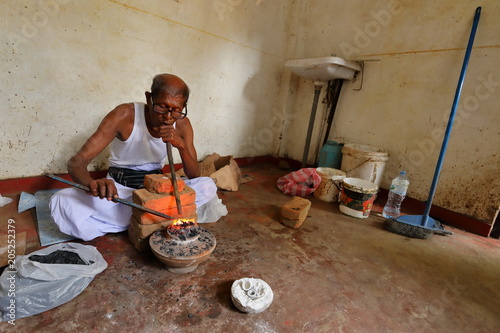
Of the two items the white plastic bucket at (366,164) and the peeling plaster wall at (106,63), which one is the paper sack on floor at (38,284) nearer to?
the peeling plaster wall at (106,63)

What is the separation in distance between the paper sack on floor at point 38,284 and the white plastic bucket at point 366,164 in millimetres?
2717

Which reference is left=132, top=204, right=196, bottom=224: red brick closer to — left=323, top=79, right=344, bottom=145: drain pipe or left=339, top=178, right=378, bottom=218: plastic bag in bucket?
left=339, top=178, right=378, bottom=218: plastic bag in bucket

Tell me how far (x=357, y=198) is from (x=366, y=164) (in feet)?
1.83

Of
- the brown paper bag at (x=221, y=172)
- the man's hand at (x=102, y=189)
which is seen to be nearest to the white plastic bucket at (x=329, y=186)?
the brown paper bag at (x=221, y=172)

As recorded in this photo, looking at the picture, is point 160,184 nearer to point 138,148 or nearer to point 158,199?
point 158,199

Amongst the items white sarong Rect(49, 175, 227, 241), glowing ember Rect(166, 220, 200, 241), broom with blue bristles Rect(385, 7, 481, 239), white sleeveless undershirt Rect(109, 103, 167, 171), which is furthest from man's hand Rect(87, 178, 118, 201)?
broom with blue bristles Rect(385, 7, 481, 239)

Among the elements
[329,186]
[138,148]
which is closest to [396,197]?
[329,186]

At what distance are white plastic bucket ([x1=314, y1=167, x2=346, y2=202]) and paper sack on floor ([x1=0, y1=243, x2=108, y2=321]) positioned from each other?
7.70ft

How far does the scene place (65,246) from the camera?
4.46 ft

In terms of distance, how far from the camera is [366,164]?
9.24 feet

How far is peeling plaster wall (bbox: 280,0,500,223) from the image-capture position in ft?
7.76

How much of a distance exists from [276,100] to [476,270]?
3296 millimetres

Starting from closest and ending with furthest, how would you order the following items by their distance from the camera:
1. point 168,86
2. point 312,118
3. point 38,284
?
point 38,284
point 168,86
point 312,118

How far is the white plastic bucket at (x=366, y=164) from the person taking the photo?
2.79 metres
